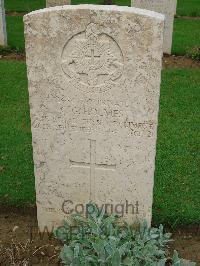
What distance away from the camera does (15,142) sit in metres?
5.94

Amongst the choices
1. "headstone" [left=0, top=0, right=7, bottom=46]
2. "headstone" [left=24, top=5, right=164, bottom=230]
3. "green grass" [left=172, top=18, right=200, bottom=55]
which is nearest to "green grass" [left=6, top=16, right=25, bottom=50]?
"headstone" [left=0, top=0, right=7, bottom=46]

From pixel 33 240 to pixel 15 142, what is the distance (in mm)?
2021

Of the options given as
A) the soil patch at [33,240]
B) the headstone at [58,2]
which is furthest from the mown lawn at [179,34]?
the soil patch at [33,240]

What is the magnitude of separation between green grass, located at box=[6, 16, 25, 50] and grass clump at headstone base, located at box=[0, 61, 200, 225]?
2237 mm

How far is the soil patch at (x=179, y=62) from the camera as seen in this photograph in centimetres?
920

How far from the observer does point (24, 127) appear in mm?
6426

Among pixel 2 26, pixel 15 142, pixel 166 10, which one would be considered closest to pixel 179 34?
pixel 166 10

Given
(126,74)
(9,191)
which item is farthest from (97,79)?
(9,191)

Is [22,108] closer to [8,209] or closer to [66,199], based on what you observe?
[8,209]

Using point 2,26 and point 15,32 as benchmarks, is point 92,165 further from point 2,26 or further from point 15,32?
point 15,32

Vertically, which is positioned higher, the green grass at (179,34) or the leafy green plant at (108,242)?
the green grass at (179,34)

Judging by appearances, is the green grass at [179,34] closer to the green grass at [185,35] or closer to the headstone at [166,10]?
the green grass at [185,35]

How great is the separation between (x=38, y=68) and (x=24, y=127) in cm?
298

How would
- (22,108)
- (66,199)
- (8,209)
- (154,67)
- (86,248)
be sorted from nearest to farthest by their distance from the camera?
(154,67) < (86,248) < (66,199) < (8,209) < (22,108)
